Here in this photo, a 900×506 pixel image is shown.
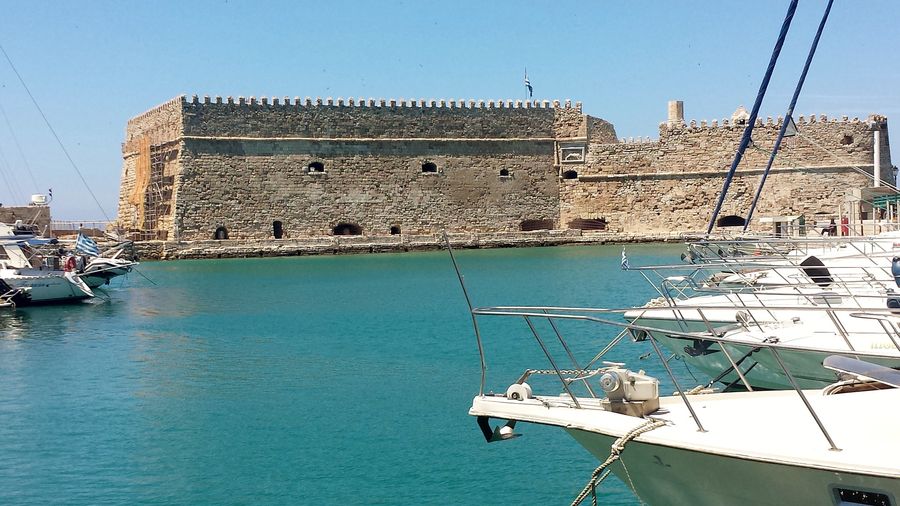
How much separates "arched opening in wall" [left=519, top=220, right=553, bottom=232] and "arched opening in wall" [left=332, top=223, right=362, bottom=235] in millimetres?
5719

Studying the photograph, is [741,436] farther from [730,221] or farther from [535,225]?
[535,225]

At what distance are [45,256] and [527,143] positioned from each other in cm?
1759

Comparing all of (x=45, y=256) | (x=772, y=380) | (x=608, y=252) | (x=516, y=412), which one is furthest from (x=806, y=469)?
(x=608, y=252)

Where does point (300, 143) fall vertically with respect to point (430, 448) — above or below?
above

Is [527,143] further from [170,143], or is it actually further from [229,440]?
[229,440]

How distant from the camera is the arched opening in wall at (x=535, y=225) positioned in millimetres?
33500

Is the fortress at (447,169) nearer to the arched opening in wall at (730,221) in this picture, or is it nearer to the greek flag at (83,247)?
the arched opening in wall at (730,221)

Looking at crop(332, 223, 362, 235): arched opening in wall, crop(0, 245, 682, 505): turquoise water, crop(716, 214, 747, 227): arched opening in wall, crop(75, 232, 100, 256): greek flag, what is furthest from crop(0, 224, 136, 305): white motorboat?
crop(716, 214, 747, 227): arched opening in wall

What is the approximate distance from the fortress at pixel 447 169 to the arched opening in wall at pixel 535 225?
0.05m

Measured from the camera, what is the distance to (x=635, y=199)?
33219 millimetres

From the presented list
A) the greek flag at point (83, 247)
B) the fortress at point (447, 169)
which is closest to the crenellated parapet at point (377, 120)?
the fortress at point (447, 169)

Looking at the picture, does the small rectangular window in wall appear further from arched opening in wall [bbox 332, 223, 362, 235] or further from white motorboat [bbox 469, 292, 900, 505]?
white motorboat [bbox 469, 292, 900, 505]

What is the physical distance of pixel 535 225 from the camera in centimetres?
3375

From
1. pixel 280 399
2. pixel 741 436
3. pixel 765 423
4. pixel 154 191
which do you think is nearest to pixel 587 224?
pixel 154 191
